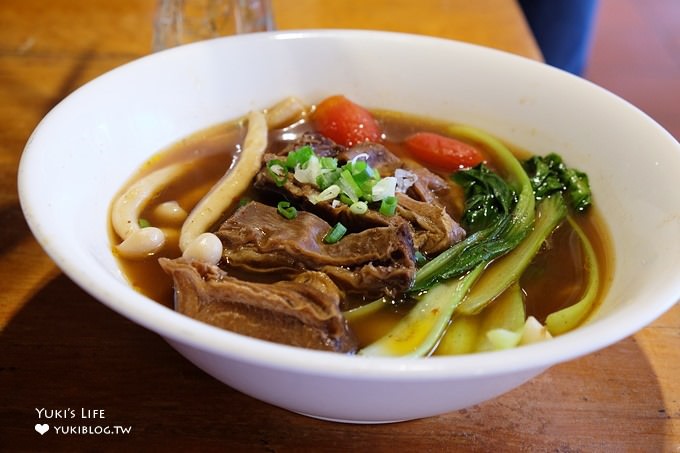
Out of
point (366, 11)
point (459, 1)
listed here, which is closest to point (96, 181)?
point (366, 11)

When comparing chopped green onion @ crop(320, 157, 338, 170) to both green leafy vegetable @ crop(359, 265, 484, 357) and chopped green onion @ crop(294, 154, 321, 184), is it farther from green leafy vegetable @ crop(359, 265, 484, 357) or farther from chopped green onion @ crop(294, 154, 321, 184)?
green leafy vegetable @ crop(359, 265, 484, 357)

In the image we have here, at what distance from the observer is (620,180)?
2.02 m

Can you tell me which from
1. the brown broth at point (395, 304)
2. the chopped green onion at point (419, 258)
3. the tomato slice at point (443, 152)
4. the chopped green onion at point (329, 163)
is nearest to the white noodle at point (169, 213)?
the brown broth at point (395, 304)

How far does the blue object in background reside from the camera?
14.5 feet

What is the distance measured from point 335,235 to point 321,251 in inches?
2.7

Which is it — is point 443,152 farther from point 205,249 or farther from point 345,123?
point 205,249

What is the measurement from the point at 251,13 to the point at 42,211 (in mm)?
2132

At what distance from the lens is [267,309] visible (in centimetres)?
149

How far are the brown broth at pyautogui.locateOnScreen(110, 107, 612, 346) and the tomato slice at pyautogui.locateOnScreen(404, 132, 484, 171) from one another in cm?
5

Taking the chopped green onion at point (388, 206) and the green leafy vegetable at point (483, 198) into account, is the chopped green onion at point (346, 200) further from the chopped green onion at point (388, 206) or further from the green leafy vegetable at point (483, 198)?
the green leafy vegetable at point (483, 198)

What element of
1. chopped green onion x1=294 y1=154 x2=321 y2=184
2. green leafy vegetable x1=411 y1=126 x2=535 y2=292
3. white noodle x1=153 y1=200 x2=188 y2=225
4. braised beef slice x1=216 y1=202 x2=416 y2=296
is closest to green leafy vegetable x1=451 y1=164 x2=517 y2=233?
green leafy vegetable x1=411 y1=126 x2=535 y2=292

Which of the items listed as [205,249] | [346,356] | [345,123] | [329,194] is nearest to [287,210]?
[329,194]

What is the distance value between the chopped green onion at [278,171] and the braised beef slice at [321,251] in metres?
0.17

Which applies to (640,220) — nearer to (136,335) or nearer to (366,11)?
(136,335)
